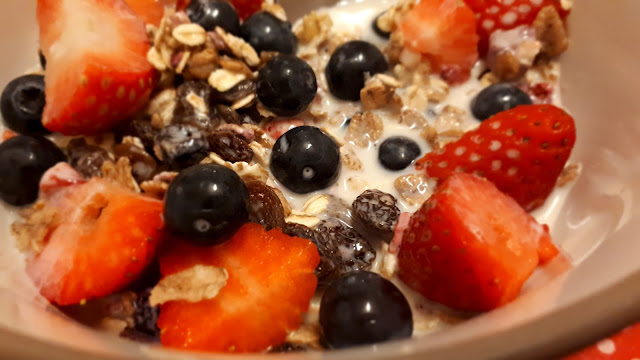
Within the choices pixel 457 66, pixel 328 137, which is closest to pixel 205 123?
pixel 328 137

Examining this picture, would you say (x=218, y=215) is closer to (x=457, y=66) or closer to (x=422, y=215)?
(x=422, y=215)

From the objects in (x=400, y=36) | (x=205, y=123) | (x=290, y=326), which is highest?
(x=400, y=36)

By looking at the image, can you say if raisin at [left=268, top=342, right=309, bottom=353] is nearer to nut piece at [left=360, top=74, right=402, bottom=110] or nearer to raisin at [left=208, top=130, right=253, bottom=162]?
raisin at [left=208, top=130, right=253, bottom=162]

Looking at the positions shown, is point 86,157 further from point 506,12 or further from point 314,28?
point 506,12

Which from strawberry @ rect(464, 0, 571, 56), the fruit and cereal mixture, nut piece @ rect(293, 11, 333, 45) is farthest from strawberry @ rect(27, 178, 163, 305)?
strawberry @ rect(464, 0, 571, 56)

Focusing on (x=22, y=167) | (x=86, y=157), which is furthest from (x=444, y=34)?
(x=22, y=167)
